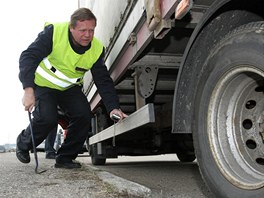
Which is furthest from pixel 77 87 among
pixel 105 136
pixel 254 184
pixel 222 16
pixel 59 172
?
pixel 254 184

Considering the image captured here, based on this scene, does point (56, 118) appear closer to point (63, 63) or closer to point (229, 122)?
point (63, 63)

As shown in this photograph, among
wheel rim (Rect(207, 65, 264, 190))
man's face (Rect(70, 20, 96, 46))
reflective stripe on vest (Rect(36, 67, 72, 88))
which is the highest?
man's face (Rect(70, 20, 96, 46))

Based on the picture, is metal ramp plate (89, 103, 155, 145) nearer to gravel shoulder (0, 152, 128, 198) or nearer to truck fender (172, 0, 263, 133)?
truck fender (172, 0, 263, 133)

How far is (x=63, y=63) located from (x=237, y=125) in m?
2.18

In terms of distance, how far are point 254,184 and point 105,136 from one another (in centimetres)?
269

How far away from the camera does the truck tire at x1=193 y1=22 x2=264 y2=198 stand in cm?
184

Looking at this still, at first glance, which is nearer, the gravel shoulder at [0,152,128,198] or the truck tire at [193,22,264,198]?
the truck tire at [193,22,264,198]

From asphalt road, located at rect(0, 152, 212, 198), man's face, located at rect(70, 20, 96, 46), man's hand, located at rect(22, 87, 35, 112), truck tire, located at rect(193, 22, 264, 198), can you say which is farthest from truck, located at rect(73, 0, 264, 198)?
man's hand, located at rect(22, 87, 35, 112)

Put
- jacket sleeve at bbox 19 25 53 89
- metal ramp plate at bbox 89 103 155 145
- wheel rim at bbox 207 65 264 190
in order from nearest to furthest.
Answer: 1. wheel rim at bbox 207 65 264 190
2. metal ramp plate at bbox 89 103 155 145
3. jacket sleeve at bbox 19 25 53 89

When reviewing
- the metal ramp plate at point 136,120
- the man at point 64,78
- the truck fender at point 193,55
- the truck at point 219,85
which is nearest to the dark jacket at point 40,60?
the man at point 64,78

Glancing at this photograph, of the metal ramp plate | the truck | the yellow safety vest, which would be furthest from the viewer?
the yellow safety vest

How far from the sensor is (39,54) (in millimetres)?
3594

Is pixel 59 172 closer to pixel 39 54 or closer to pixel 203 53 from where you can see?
pixel 39 54

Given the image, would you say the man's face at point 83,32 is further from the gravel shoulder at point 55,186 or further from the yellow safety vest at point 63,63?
the gravel shoulder at point 55,186
